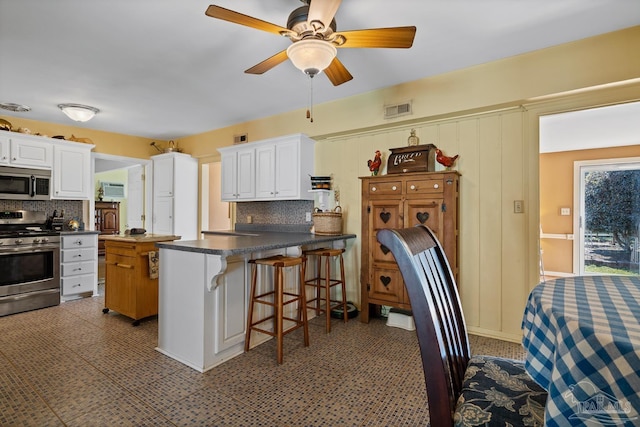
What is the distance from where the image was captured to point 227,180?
15.5 ft

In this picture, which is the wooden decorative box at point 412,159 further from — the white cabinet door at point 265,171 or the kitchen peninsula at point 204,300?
the white cabinet door at point 265,171

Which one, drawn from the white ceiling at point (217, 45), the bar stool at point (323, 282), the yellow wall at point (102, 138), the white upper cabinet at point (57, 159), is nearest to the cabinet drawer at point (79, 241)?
the white upper cabinet at point (57, 159)

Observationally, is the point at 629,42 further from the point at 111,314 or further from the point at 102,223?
the point at 102,223

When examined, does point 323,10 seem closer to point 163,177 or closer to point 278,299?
point 278,299

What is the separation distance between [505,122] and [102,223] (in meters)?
9.21

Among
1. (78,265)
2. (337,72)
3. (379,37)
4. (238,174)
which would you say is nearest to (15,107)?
(78,265)

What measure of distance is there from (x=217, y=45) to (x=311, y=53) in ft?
3.69

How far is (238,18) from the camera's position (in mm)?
1738

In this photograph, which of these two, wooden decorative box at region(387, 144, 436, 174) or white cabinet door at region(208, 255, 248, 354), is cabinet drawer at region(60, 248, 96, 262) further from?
wooden decorative box at region(387, 144, 436, 174)

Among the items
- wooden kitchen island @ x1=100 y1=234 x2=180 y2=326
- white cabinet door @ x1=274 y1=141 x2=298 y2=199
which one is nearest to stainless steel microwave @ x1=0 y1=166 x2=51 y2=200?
wooden kitchen island @ x1=100 y1=234 x2=180 y2=326

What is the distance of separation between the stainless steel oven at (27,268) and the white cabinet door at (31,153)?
0.73 metres

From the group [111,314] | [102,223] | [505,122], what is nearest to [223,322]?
[111,314]

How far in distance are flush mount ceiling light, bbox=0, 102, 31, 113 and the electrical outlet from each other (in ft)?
18.9

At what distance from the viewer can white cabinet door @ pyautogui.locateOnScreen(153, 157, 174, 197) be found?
17.4ft
